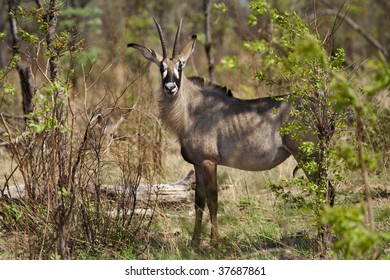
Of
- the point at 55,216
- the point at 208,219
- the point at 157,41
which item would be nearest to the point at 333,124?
the point at 208,219

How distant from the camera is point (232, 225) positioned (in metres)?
8.38

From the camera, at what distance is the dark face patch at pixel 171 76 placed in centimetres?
839

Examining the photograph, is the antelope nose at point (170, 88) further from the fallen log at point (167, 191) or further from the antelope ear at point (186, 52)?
the fallen log at point (167, 191)

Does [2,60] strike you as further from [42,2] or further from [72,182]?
[72,182]

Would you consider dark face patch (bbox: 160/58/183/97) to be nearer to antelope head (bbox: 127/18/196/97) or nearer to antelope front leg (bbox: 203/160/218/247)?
antelope head (bbox: 127/18/196/97)

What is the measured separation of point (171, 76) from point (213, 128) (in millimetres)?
851

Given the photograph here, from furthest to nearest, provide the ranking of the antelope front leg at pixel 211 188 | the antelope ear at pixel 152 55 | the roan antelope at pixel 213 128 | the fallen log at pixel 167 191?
1. the fallen log at pixel 167 191
2. the antelope ear at pixel 152 55
3. the roan antelope at pixel 213 128
4. the antelope front leg at pixel 211 188

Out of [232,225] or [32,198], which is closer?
[32,198]

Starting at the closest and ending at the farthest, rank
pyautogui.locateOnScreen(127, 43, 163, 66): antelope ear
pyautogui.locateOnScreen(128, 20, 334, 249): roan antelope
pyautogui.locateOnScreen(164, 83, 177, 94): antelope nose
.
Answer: pyautogui.locateOnScreen(164, 83, 177, 94): antelope nose
pyautogui.locateOnScreen(128, 20, 334, 249): roan antelope
pyautogui.locateOnScreen(127, 43, 163, 66): antelope ear

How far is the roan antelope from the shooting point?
8.57 m

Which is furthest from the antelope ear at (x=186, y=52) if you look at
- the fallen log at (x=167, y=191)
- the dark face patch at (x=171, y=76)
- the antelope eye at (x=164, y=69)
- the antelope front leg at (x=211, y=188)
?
the fallen log at (x=167, y=191)

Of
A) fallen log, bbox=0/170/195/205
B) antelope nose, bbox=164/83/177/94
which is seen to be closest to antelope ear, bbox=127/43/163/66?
antelope nose, bbox=164/83/177/94

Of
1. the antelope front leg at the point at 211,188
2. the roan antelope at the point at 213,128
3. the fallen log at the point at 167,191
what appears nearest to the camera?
the antelope front leg at the point at 211,188

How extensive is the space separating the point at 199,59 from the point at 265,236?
14629 mm
